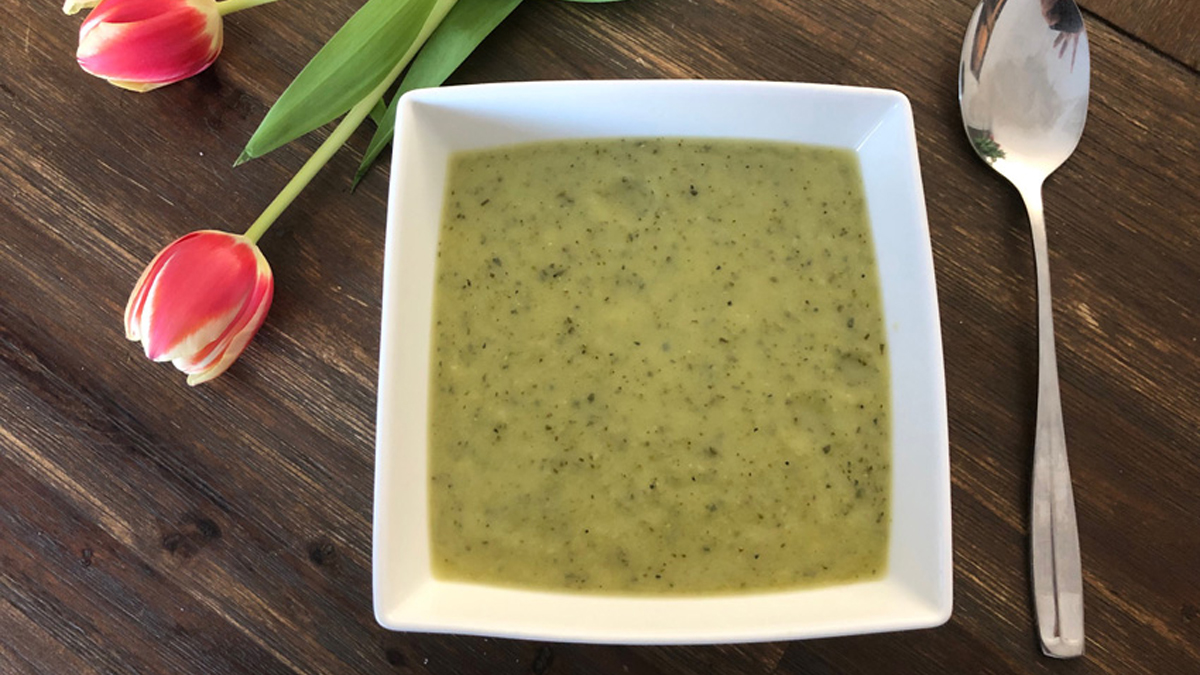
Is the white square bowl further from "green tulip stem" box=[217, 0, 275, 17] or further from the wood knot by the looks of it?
"green tulip stem" box=[217, 0, 275, 17]

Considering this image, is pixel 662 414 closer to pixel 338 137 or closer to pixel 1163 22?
pixel 338 137

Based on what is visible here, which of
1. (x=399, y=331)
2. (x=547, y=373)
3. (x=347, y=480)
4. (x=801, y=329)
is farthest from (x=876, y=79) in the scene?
(x=347, y=480)

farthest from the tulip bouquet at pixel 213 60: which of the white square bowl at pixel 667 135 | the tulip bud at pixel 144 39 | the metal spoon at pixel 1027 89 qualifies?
the metal spoon at pixel 1027 89

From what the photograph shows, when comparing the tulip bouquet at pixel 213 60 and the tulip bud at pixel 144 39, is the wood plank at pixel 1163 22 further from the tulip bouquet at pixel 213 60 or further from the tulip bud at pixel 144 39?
the tulip bud at pixel 144 39

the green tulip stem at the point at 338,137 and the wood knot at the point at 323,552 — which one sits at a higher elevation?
the green tulip stem at the point at 338,137

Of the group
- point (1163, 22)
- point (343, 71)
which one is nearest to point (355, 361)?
point (343, 71)

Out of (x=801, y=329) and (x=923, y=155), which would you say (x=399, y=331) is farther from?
(x=923, y=155)
